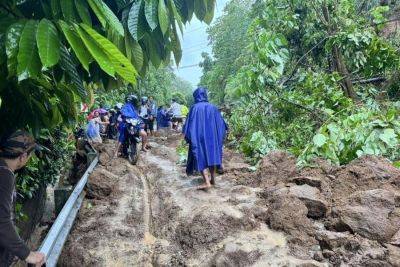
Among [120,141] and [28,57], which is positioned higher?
[28,57]

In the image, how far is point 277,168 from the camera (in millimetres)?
7320

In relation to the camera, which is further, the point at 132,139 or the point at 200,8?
the point at 132,139

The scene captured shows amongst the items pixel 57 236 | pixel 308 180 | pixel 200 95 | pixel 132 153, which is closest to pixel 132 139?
pixel 132 153

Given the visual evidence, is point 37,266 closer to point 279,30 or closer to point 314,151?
point 314,151

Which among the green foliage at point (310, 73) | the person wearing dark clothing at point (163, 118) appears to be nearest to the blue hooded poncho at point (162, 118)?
the person wearing dark clothing at point (163, 118)

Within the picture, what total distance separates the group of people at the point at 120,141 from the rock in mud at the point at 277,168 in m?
0.78

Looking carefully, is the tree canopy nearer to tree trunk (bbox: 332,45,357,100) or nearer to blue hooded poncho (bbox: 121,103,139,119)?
tree trunk (bbox: 332,45,357,100)

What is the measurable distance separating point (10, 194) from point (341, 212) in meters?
3.19

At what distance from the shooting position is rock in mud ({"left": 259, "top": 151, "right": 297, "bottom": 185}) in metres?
6.82

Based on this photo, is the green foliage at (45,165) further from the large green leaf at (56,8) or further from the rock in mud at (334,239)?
the rock in mud at (334,239)

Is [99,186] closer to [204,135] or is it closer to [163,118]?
[204,135]

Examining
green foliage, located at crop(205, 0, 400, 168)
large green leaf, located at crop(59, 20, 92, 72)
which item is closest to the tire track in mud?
green foliage, located at crop(205, 0, 400, 168)

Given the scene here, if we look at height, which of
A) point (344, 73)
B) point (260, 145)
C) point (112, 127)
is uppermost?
point (344, 73)

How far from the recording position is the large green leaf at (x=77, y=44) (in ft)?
6.02
